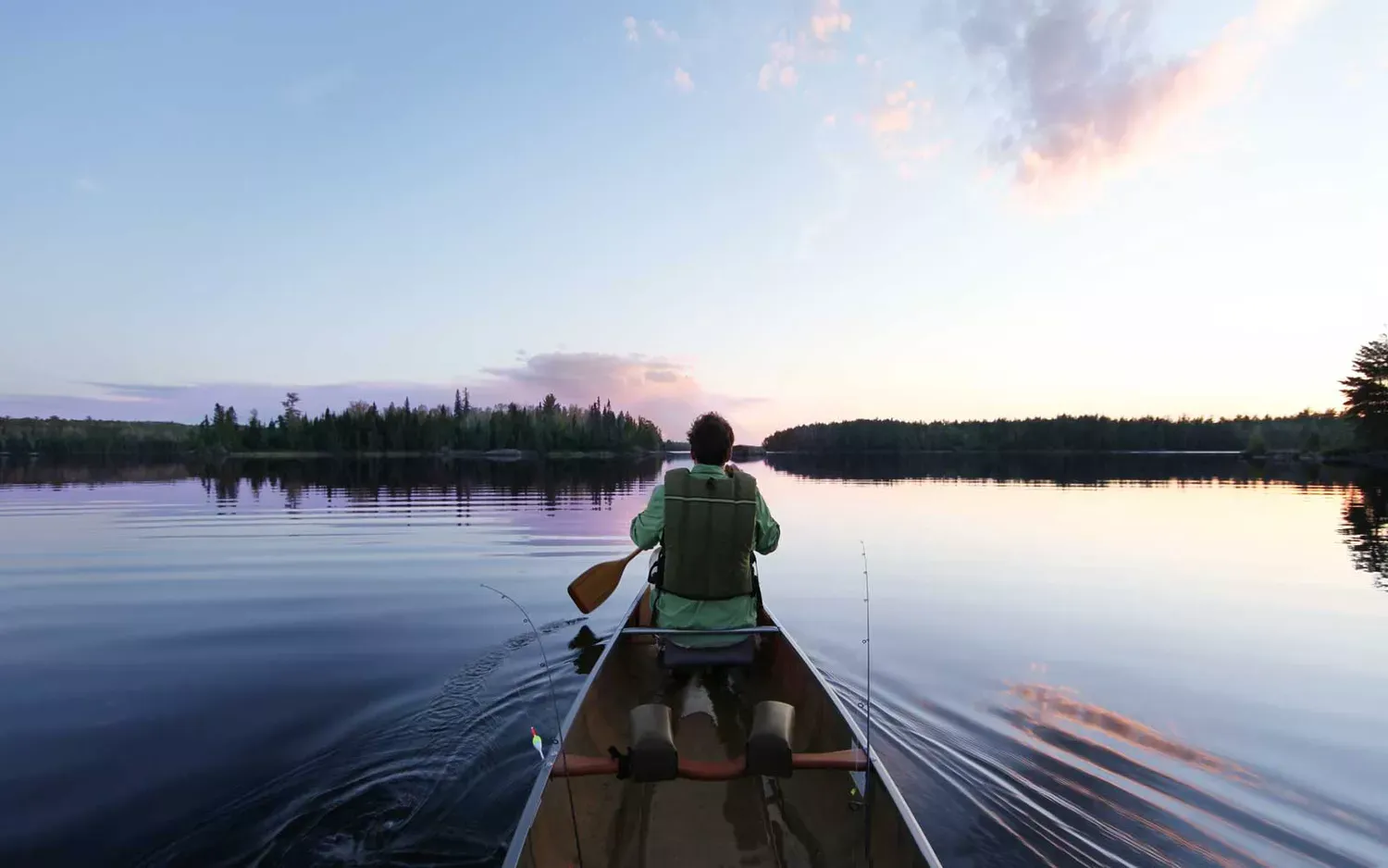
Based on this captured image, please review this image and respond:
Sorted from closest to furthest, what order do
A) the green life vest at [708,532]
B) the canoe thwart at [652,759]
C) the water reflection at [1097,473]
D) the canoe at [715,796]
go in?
the canoe at [715,796]
the canoe thwart at [652,759]
the green life vest at [708,532]
the water reflection at [1097,473]

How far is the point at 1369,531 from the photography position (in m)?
21.2

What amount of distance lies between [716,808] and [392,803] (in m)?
2.60

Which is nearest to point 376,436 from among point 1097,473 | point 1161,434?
point 1097,473

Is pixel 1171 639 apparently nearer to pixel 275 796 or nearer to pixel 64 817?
pixel 275 796

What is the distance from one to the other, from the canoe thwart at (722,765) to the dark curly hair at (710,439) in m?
2.59

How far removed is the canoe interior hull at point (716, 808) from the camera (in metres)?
3.30

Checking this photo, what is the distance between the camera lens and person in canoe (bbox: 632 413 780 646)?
5535 millimetres

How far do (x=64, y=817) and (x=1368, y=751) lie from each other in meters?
11.4

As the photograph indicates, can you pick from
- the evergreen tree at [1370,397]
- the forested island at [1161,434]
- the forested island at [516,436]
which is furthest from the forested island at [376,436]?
the evergreen tree at [1370,397]

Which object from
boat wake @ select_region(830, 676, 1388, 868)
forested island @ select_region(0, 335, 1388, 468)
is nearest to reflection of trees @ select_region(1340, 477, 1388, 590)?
boat wake @ select_region(830, 676, 1388, 868)

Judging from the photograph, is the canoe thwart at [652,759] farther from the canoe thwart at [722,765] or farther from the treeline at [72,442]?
the treeline at [72,442]

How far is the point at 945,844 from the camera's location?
4551mm

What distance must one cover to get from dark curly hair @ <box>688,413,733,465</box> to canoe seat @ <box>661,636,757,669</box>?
1705 mm

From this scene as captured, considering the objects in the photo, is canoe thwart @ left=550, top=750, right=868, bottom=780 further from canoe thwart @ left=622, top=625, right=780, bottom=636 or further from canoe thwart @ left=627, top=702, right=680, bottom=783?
canoe thwart @ left=622, top=625, right=780, bottom=636
